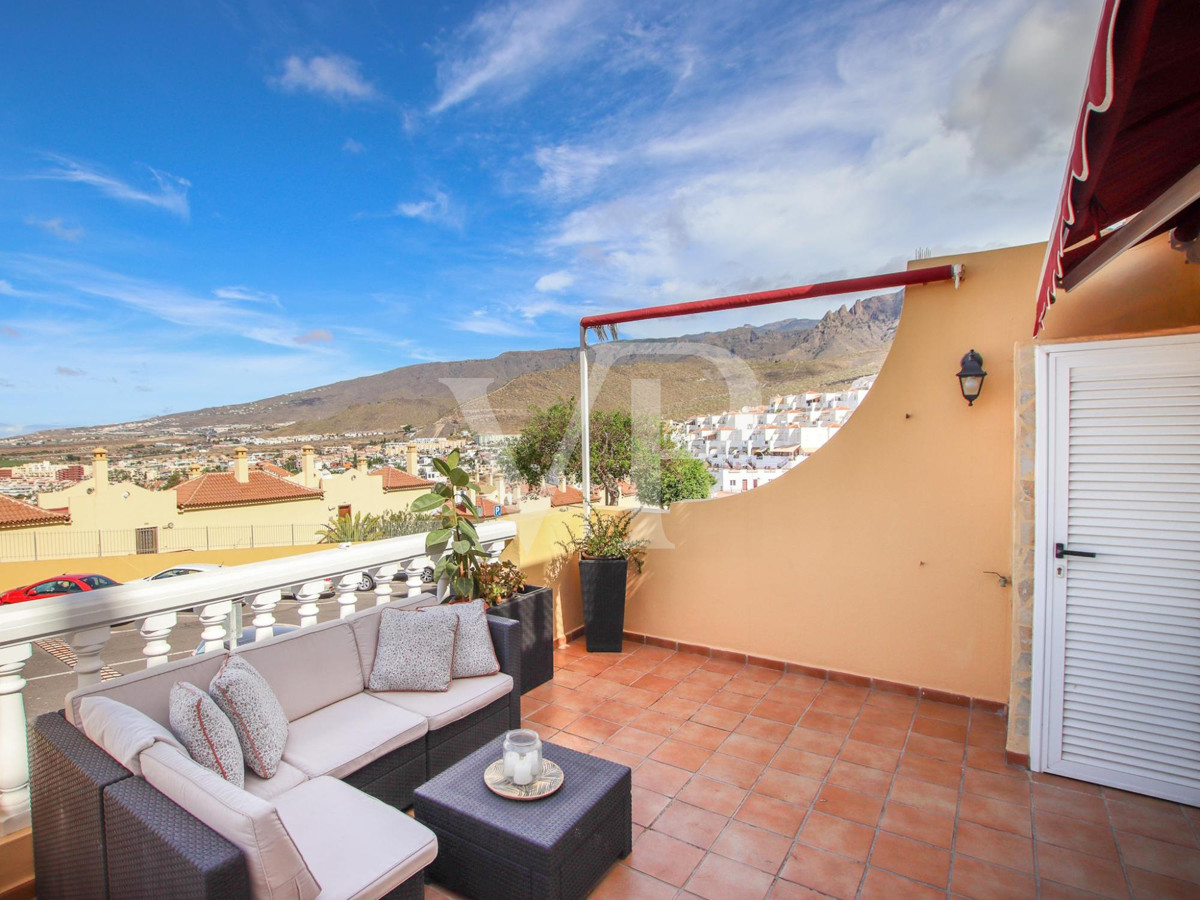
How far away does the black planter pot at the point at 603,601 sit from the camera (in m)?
4.14

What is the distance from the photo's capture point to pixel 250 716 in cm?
194

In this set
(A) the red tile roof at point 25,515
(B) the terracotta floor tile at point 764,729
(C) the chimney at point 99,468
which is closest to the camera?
(B) the terracotta floor tile at point 764,729

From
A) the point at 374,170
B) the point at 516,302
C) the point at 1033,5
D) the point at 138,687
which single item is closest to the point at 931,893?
the point at 138,687

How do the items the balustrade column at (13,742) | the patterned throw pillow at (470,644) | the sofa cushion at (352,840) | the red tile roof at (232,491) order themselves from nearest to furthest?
the sofa cushion at (352,840), the balustrade column at (13,742), the patterned throw pillow at (470,644), the red tile roof at (232,491)

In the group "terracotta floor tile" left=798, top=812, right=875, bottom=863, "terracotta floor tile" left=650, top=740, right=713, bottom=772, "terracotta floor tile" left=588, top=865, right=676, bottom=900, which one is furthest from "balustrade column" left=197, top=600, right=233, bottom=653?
"terracotta floor tile" left=798, top=812, right=875, bottom=863

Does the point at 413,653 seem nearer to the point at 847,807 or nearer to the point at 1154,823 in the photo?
the point at 847,807

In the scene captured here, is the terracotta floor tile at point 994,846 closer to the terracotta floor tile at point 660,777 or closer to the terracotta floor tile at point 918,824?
Answer: the terracotta floor tile at point 918,824

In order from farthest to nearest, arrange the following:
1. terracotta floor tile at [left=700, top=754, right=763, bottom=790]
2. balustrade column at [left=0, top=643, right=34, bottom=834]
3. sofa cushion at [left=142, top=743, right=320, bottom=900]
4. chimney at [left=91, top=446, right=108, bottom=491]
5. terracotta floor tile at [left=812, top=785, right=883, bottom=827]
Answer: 1. chimney at [left=91, top=446, right=108, bottom=491]
2. terracotta floor tile at [left=700, top=754, right=763, bottom=790]
3. terracotta floor tile at [left=812, top=785, right=883, bottom=827]
4. balustrade column at [left=0, top=643, right=34, bottom=834]
5. sofa cushion at [left=142, top=743, right=320, bottom=900]

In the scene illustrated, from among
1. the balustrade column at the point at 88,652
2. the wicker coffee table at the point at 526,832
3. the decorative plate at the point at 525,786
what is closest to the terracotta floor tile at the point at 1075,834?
the wicker coffee table at the point at 526,832

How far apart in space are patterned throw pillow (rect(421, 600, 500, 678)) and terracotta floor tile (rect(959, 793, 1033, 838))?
6.80ft

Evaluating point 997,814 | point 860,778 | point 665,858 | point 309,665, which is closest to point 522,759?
point 665,858

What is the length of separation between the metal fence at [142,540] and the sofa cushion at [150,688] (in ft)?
7.76

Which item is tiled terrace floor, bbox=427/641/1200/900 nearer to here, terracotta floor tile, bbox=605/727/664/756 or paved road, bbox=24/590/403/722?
terracotta floor tile, bbox=605/727/664/756

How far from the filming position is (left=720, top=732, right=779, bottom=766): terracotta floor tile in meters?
2.87
